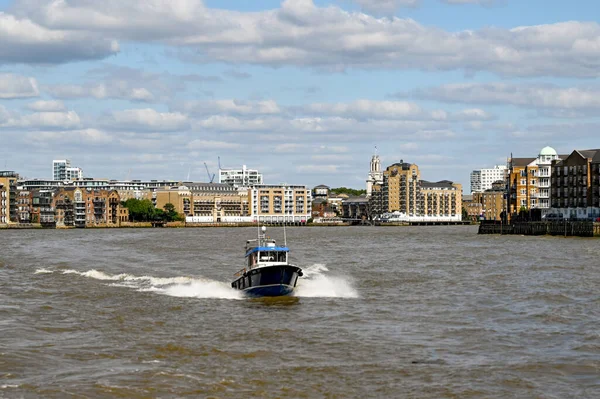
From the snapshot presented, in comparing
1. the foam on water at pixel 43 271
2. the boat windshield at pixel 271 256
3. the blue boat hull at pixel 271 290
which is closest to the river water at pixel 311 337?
the blue boat hull at pixel 271 290

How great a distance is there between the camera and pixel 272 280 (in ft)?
169

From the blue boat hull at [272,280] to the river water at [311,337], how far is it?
92 cm

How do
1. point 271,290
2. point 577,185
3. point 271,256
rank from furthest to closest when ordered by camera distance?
point 577,185 → point 271,256 → point 271,290

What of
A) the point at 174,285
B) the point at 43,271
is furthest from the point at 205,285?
the point at 43,271

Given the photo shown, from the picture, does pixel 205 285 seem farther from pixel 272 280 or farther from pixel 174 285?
pixel 272 280

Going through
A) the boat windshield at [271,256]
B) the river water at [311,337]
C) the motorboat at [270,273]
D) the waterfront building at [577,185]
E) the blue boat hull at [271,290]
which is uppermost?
the waterfront building at [577,185]

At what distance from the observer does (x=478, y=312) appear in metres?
46.0

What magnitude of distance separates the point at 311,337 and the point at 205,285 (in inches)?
987

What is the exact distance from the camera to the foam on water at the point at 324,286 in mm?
54312

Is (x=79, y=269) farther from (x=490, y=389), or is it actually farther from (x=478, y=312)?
(x=490, y=389)

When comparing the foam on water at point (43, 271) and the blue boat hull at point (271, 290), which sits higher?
the blue boat hull at point (271, 290)

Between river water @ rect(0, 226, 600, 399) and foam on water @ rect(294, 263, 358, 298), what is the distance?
165 millimetres

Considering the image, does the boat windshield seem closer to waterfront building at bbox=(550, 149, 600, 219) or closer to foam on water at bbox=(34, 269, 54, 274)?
foam on water at bbox=(34, 269, 54, 274)

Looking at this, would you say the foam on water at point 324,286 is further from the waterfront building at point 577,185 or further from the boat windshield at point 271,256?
the waterfront building at point 577,185
